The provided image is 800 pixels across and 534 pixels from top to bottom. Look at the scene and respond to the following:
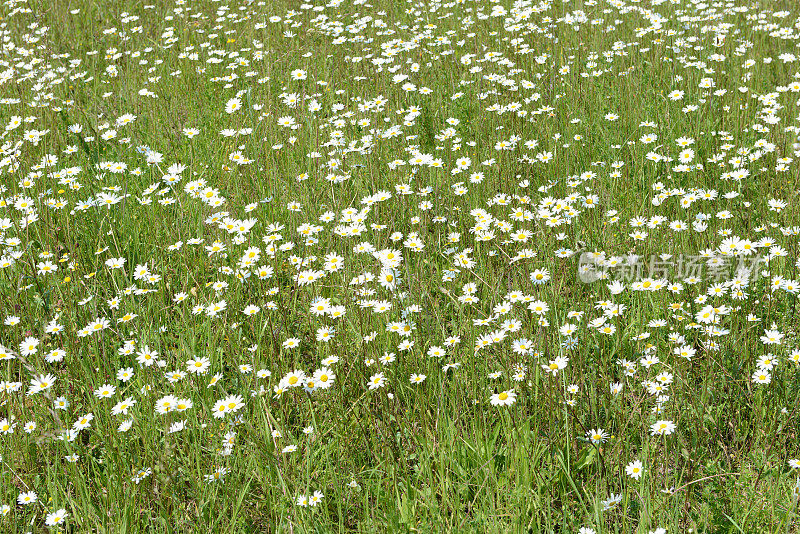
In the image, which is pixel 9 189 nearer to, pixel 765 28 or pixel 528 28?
pixel 528 28

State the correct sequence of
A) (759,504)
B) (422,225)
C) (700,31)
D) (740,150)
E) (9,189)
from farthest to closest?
(700,31) < (9,189) < (740,150) < (422,225) < (759,504)

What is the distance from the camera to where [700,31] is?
210 inches

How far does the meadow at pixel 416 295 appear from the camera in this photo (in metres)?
2.00

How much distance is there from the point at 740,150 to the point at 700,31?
2225 mm

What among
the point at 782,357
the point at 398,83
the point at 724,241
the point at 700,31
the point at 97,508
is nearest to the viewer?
the point at 97,508

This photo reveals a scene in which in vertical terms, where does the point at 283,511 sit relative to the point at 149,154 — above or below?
below

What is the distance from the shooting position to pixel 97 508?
2.06m

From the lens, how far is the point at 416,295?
8.68 feet

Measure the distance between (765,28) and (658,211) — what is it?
3.02 meters

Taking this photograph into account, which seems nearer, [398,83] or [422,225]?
[422,225]

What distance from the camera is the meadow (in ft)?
6.57

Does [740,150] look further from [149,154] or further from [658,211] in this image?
[149,154]

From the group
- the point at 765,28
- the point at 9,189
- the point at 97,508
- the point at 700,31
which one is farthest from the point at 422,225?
the point at 765,28

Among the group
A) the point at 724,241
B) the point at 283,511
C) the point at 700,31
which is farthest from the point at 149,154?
the point at 700,31
